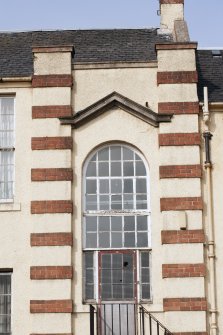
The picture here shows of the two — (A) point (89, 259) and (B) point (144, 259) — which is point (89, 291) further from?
(B) point (144, 259)

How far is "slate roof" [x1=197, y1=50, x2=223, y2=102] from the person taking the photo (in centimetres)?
1772

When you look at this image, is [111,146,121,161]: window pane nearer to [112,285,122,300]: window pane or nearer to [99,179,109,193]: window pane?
[99,179,109,193]: window pane

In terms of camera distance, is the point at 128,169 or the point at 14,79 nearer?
the point at 128,169

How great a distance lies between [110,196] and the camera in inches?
668

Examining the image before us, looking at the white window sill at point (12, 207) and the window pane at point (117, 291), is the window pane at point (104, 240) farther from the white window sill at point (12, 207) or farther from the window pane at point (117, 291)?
the white window sill at point (12, 207)

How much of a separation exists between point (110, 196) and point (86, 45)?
521 cm

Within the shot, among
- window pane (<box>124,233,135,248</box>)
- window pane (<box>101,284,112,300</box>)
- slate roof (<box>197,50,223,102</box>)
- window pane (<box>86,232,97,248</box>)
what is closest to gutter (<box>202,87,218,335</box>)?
slate roof (<box>197,50,223,102</box>)

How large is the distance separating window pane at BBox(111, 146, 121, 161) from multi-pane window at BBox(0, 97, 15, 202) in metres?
2.26

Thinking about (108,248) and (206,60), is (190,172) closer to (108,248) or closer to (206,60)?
(108,248)

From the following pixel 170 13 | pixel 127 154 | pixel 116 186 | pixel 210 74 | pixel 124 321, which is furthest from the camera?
pixel 170 13

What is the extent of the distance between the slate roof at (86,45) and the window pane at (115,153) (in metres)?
2.14

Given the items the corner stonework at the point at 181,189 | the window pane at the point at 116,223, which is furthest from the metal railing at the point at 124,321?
the window pane at the point at 116,223

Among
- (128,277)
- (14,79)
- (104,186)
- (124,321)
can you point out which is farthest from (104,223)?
(14,79)

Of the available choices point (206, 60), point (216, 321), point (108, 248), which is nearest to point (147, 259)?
point (108, 248)
